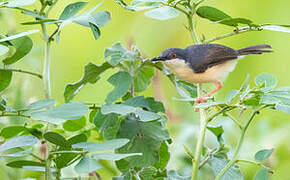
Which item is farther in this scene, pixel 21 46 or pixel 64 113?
pixel 21 46

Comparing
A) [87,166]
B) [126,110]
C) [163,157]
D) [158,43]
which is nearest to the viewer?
[87,166]

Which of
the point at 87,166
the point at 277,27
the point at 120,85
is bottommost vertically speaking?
the point at 87,166

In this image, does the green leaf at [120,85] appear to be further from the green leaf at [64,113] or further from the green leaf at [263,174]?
the green leaf at [263,174]

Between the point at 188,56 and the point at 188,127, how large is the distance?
0.27 m

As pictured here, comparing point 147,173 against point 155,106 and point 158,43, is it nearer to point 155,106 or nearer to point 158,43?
point 155,106

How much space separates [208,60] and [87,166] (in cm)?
97

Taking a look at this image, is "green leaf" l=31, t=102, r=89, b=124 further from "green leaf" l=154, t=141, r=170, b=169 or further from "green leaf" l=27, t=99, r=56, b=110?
"green leaf" l=154, t=141, r=170, b=169

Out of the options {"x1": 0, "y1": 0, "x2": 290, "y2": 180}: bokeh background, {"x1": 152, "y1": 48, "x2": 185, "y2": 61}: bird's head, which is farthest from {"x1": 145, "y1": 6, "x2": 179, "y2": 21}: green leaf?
{"x1": 0, "y1": 0, "x2": 290, "y2": 180}: bokeh background

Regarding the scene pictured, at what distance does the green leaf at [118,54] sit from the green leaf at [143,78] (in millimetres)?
82

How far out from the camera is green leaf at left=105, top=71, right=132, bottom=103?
3.39 ft

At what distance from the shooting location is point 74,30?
2.72 metres

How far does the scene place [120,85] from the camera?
1.05m

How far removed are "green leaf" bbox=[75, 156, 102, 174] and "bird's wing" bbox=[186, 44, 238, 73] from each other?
839 mm

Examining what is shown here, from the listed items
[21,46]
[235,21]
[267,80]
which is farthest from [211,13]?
[21,46]
